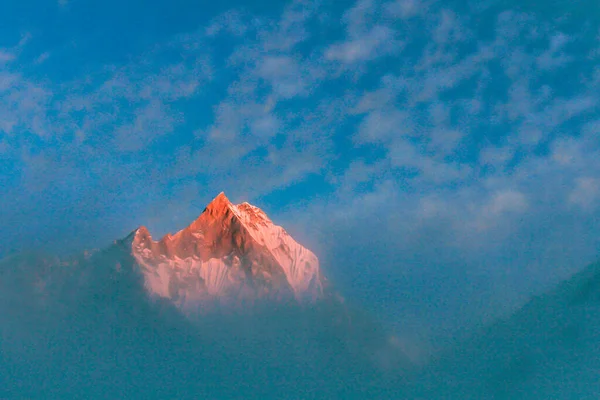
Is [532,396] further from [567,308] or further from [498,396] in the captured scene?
[567,308]

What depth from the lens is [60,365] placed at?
16362 cm

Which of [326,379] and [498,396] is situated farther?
[326,379]

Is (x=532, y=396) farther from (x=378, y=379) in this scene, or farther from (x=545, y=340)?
(x=378, y=379)

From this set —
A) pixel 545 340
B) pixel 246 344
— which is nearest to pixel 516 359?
pixel 545 340

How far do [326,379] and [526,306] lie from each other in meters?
66.4

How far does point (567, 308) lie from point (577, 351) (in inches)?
642

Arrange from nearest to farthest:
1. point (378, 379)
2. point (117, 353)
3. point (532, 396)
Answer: point (532, 396), point (117, 353), point (378, 379)

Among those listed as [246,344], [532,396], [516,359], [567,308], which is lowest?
[532,396]

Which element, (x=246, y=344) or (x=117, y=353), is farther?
(x=246, y=344)

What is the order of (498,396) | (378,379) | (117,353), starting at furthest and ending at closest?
1. (378,379)
2. (117,353)
3. (498,396)

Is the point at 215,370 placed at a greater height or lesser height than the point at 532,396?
greater

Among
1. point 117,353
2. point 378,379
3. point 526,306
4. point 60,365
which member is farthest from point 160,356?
point 526,306

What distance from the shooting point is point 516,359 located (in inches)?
6462

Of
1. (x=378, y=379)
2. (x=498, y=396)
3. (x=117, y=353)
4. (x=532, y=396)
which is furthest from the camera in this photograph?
(x=378, y=379)
